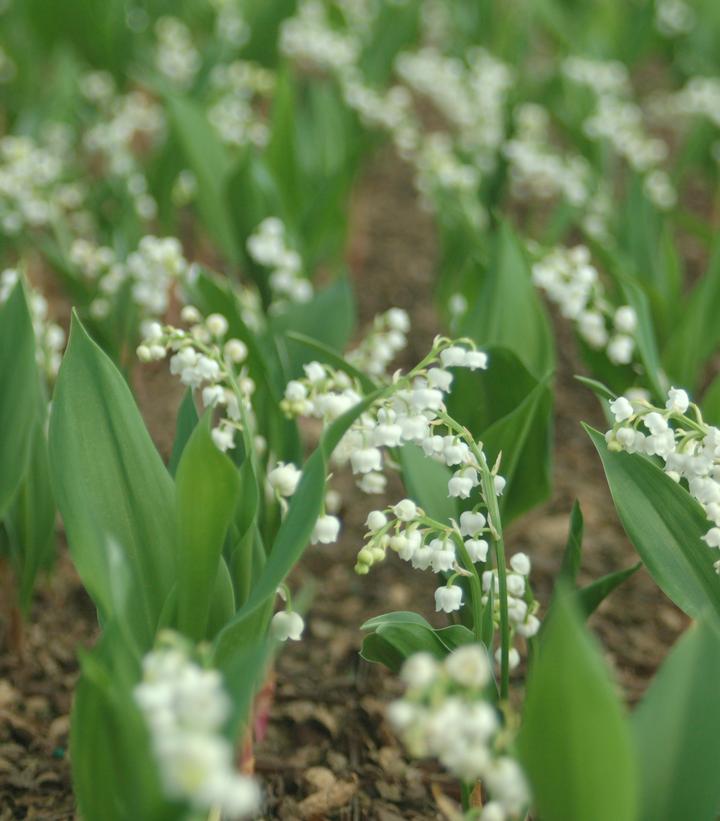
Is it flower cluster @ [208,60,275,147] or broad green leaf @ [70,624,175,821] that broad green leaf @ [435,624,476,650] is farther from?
flower cluster @ [208,60,275,147]

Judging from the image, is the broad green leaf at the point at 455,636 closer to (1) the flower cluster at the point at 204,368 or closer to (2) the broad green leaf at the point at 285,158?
(1) the flower cluster at the point at 204,368

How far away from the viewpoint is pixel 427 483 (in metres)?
1.40

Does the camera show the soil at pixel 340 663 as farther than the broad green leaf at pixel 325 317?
No

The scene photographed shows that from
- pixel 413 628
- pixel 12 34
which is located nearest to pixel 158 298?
pixel 413 628

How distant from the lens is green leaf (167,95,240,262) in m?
2.38

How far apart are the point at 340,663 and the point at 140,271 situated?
0.73 m

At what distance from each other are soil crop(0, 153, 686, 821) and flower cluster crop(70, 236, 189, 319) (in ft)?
1.52

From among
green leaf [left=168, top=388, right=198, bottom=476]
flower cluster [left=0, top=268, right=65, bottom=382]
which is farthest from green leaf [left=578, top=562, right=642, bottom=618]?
flower cluster [left=0, top=268, right=65, bottom=382]

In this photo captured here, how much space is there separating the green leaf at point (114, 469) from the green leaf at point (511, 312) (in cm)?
68

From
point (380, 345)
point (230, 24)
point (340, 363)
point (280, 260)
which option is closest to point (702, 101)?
point (230, 24)

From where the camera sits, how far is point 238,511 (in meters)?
1.26

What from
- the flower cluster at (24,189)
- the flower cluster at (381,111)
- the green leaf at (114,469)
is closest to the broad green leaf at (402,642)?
the green leaf at (114,469)

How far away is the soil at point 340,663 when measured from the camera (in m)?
1.48

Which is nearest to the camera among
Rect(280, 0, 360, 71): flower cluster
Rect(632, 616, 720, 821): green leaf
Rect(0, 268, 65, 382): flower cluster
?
Rect(632, 616, 720, 821): green leaf
